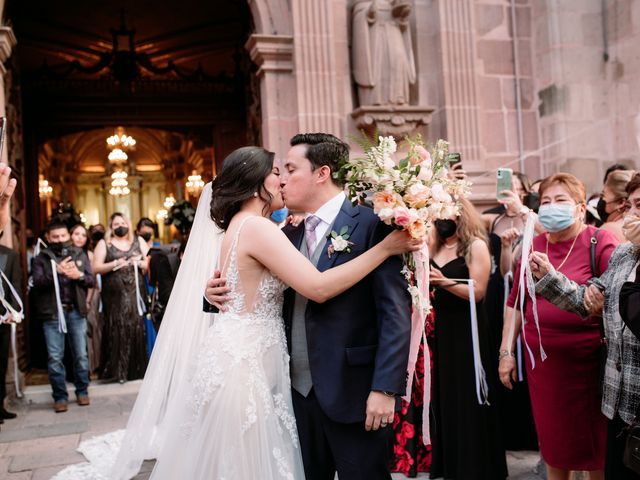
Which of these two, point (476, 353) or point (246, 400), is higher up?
point (246, 400)

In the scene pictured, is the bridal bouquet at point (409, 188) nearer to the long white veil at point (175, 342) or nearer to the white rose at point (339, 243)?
the white rose at point (339, 243)

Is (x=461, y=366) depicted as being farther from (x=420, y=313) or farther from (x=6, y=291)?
(x=6, y=291)

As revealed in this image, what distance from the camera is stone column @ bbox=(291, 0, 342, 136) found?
25.5 feet

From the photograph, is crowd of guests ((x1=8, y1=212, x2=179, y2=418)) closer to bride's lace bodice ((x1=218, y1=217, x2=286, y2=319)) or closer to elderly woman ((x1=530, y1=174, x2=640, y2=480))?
bride's lace bodice ((x1=218, y1=217, x2=286, y2=319))

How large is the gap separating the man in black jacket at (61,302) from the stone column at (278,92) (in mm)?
2637

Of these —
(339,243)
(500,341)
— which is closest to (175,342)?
(339,243)

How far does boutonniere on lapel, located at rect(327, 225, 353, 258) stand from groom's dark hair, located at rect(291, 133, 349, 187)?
27cm

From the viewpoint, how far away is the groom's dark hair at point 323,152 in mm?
3053

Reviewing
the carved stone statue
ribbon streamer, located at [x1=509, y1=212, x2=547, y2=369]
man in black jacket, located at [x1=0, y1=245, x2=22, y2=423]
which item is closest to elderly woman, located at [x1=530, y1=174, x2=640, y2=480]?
ribbon streamer, located at [x1=509, y1=212, x2=547, y2=369]

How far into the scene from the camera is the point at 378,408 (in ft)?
9.01

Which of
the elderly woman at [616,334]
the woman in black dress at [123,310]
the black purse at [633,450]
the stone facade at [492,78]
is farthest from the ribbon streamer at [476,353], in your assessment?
the woman in black dress at [123,310]

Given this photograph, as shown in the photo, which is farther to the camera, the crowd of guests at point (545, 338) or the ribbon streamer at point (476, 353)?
the ribbon streamer at point (476, 353)

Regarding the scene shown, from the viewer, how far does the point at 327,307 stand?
289 centimetres

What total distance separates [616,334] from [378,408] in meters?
1.27
